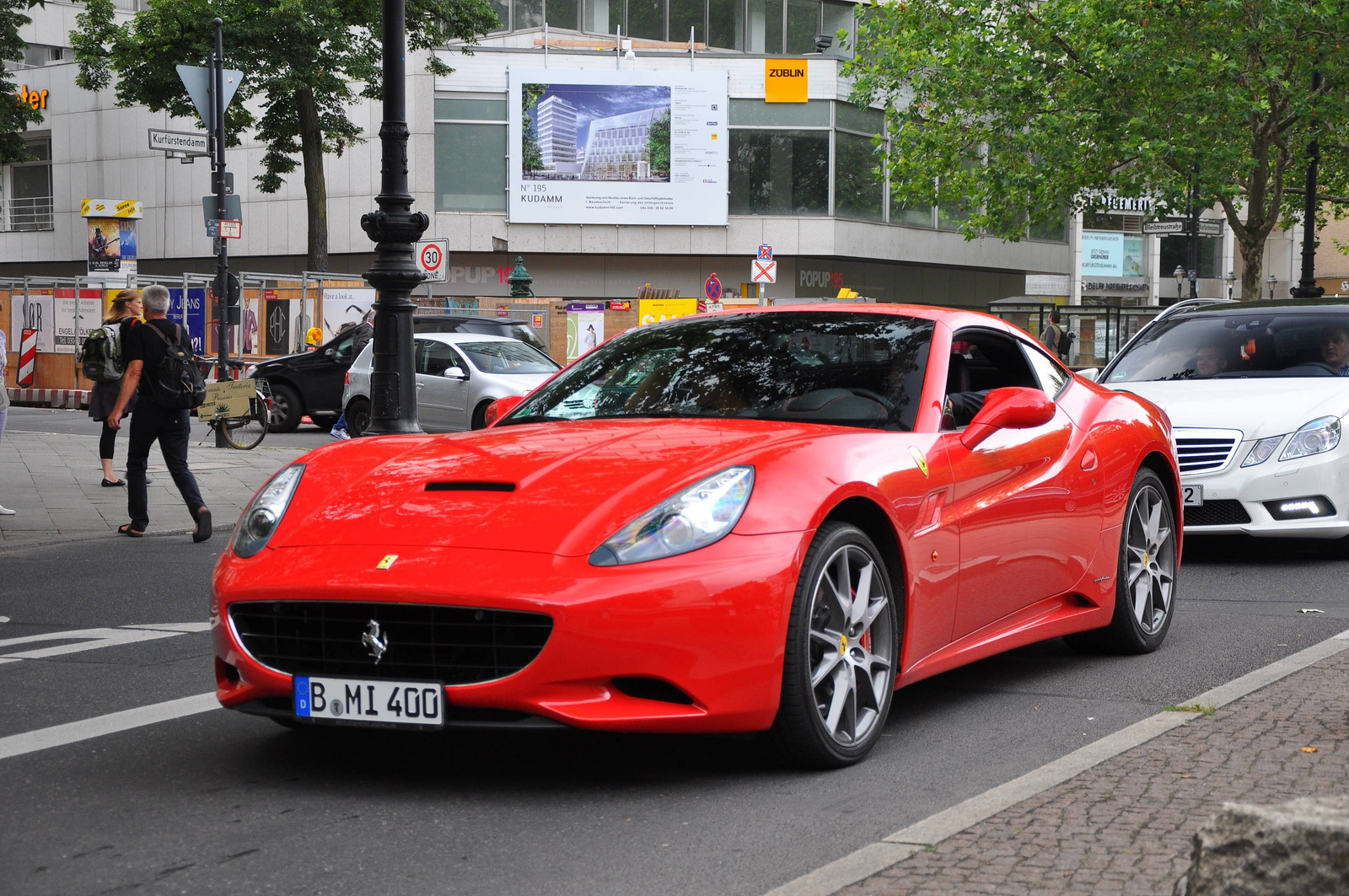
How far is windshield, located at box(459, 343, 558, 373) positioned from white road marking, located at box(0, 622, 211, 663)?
1437 centimetres

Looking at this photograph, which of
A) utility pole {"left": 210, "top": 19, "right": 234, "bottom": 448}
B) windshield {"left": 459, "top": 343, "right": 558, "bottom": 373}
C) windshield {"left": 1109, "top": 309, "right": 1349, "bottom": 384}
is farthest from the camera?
utility pole {"left": 210, "top": 19, "right": 234, "bottom": 448}

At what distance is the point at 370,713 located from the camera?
4262 millimetres

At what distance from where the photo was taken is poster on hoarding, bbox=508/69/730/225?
163ft

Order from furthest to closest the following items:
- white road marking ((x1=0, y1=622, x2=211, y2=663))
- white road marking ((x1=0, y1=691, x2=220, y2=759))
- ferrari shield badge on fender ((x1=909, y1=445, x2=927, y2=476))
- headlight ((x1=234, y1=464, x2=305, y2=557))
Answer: white road marking ((x1=0, y1=622, x2=211, y2=663)) < ferrari shield badge on fender ((x1=909, y1=445, x2=927, y2=476)) < white road marking ((x1=0, y1=691, x2=220, y2=759)) < headlight ((x1=234, y1=464, x2=305, y2=557))

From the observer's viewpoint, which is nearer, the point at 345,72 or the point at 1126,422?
the point at 1126,422

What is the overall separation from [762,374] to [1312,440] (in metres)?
5.09

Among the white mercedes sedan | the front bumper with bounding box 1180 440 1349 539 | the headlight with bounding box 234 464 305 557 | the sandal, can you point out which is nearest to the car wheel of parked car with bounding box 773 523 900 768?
the headlight with bounding box 234 464 305 557

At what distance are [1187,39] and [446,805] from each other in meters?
28.1

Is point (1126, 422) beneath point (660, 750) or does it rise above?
above

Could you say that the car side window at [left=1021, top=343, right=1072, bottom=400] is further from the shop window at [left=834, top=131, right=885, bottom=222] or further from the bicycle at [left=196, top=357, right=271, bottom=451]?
the shop window at [left=834, top=131, right=885, bottom=222]

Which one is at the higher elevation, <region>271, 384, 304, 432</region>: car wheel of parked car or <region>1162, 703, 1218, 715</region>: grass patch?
<region>1162, 703, 1218, 715</region>: grass patch

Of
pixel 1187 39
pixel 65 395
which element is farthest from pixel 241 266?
pixel 1187 39

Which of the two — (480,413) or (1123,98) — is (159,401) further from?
(1123,98)

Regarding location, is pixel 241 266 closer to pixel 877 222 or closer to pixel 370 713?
pixel 877 222
